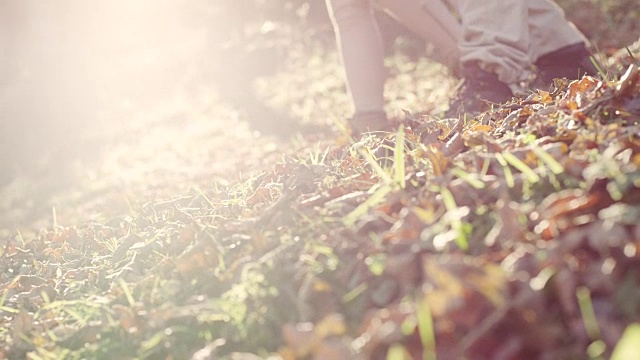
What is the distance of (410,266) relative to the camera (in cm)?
145

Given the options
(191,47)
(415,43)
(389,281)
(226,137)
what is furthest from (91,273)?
(191,47)

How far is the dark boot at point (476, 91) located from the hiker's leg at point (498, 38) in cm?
4

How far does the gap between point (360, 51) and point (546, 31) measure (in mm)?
994

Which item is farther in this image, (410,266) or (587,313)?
(410,266)

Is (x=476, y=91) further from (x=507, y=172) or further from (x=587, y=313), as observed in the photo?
(x=587, y=313)

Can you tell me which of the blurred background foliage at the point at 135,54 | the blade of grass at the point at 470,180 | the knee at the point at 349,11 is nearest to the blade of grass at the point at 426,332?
the blade of grass at the point at 470,180

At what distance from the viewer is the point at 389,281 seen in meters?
1.49

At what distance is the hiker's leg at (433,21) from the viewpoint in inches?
160

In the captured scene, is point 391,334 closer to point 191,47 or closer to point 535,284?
point 535,284

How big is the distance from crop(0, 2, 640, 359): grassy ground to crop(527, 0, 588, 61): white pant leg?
1.41 m

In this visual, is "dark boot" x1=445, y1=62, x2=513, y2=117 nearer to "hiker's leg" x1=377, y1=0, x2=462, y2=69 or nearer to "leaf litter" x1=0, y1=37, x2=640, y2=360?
"hiker's leg" x1=377, y1=0, x2=462, y2=69

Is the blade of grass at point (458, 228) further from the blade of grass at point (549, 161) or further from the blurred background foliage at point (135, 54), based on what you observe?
the blurred background foliage at point (135, 54)

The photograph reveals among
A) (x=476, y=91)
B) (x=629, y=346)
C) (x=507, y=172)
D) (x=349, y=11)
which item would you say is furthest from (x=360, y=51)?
(x=629, y=346)

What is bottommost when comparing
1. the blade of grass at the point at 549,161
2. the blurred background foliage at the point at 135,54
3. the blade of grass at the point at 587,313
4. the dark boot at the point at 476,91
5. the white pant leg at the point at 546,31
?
the blurred background foliage at the point at 135,54
